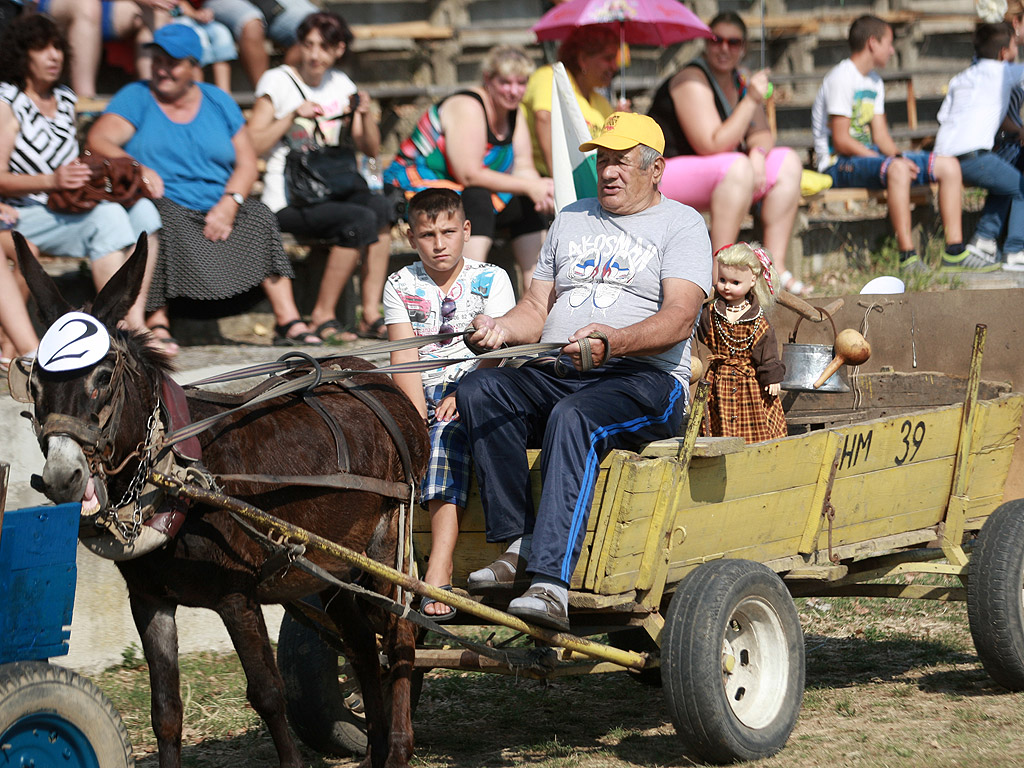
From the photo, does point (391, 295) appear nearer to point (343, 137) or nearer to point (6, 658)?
point (6, 658)

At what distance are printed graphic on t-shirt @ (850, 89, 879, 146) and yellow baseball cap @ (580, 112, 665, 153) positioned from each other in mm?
5978

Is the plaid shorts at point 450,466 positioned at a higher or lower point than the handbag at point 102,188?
lower

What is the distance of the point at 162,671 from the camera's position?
13.1 feet

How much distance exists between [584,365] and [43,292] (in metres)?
1.76

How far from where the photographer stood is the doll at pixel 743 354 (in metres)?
5.80

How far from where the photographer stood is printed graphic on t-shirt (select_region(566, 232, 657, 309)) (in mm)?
4855

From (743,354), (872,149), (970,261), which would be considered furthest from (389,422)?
(970,261)

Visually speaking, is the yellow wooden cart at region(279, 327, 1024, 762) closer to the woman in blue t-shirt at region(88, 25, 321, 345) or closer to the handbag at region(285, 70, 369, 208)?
the woman in blue t-shirt at region(88, 25, 321, 345)

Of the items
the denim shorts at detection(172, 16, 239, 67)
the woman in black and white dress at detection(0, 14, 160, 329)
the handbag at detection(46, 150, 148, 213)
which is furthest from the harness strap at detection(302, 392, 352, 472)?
the denim shorts at detection(172, 16, 239, 67)

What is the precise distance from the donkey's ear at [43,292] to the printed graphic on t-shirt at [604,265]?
196cm

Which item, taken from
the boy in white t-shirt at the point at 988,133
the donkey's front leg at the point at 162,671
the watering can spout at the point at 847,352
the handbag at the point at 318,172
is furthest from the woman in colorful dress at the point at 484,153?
the boy in white t-shirt at the point at 988,133

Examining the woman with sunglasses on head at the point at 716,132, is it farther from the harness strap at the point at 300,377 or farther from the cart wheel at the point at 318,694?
the cart wheel at the point at 318,694

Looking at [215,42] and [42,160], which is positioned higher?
[215,42]

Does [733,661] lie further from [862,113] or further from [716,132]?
[862,113]
